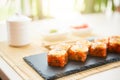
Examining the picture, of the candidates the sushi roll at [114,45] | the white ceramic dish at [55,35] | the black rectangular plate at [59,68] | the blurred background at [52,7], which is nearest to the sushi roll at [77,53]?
the black rectangular plate at [59,68]

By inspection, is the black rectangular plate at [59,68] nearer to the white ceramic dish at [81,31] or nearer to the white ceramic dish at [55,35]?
the white ceramic dish at [55,35]

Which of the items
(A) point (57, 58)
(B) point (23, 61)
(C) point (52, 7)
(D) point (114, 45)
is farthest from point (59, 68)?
(C) point (52, 7)

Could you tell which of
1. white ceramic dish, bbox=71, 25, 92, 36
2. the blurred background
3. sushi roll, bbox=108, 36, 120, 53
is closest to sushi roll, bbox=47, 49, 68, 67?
sushi roll, bbox=108, 36, 120, 53

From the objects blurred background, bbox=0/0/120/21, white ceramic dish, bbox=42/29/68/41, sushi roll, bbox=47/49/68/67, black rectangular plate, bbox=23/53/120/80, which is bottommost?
black rectangular plate, bbox=23/53/120/80

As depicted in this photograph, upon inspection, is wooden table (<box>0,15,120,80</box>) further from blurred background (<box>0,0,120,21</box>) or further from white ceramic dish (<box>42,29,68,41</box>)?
blurred background (<box>0,0,120,21</box>)

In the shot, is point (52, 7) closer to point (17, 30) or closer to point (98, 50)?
point (17, 30)
